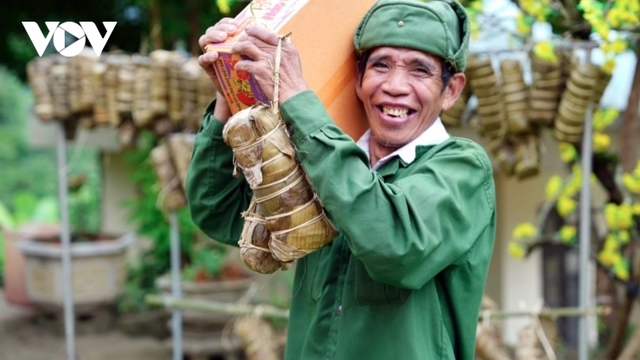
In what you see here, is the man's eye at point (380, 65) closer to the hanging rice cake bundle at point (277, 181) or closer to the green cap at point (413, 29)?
the green cap at point (413, 29)

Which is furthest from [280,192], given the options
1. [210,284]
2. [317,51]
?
[210,284]

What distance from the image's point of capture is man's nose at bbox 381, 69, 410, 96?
5.07ft

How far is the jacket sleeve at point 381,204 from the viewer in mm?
1308

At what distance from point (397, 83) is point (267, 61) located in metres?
0.31

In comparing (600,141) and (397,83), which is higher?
(397,83)

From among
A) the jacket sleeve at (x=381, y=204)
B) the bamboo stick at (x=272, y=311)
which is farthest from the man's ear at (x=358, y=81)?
the bamboo stick at (x=272, y=311)

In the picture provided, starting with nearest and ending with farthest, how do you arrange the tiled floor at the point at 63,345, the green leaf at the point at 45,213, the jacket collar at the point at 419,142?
the jacket collar at the point at 419,142 < the tiled floor at the point at 63,345 < the green leaf at the point at 45,213

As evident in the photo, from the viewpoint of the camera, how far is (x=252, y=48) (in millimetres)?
1370

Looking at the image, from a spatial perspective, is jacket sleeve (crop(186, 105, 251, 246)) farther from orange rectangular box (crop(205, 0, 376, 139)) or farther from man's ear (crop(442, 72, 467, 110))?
man's ear (crop(442, 72, 467, 110))

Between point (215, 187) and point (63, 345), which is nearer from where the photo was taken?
point (215, 187)

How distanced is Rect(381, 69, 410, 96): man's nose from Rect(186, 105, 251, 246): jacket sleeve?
17.2 inches

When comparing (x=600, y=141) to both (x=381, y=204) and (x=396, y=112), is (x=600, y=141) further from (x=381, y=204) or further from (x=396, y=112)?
(x=381, y=204)

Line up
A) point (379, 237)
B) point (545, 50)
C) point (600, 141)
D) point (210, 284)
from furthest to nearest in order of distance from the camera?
point (210, 284) → point (600, 141) → point (545, 50) → point (379, 237)

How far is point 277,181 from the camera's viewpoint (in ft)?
4.43
